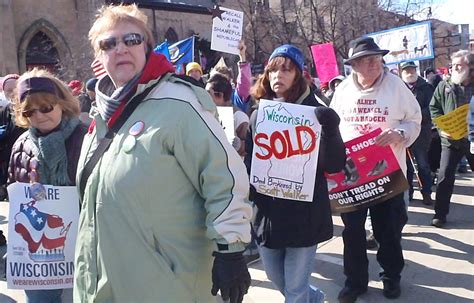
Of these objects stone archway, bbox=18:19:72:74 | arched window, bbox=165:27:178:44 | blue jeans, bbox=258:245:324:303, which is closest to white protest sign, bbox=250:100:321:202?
blue jeans, bbox=258:245:324:303

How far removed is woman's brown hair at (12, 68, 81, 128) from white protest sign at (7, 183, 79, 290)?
0.44 meters

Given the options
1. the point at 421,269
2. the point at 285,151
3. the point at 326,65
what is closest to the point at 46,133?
the point at 285,151

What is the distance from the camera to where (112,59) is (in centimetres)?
227

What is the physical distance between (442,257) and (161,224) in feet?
13.0

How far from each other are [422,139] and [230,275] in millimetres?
6252

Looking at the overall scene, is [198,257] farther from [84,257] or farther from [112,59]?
[112,59]

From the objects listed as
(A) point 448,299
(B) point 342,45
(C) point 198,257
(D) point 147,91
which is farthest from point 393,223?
(B) point 342,45

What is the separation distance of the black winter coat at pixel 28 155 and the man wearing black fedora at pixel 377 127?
6.95 feet

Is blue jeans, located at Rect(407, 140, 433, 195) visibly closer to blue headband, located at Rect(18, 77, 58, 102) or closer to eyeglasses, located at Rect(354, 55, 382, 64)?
eyeglasses, located at Rect(354, 55, 382, 64)

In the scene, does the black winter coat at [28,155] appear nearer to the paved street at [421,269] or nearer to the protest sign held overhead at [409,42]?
the paved street at [421,269]

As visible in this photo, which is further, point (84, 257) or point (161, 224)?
point (84, 257)

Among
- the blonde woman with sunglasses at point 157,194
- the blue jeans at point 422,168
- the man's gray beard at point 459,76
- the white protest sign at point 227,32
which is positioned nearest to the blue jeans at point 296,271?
the blonde woman with sunglasses at point 157,194

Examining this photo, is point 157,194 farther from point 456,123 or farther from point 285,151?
point 456,123

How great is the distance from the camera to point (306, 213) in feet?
10.6
